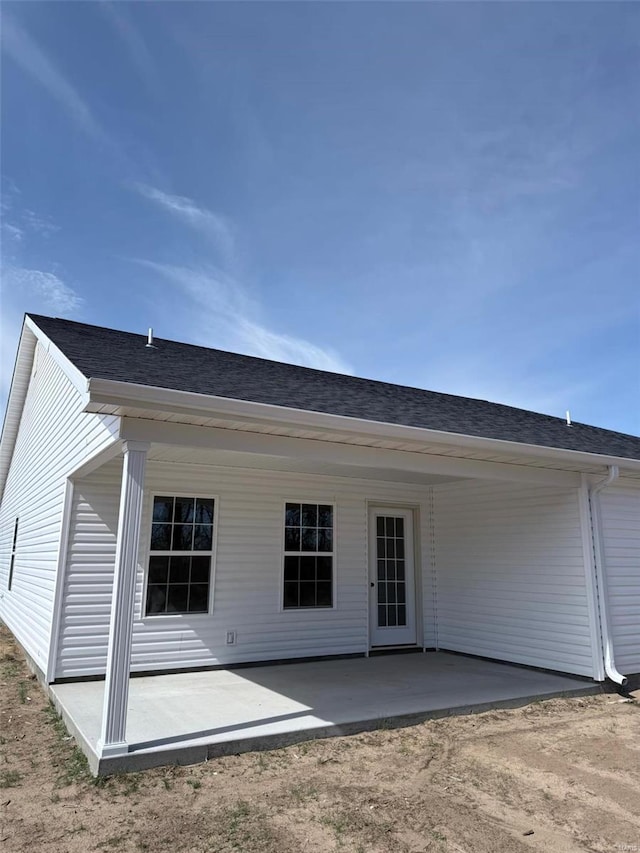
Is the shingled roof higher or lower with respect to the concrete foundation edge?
higher

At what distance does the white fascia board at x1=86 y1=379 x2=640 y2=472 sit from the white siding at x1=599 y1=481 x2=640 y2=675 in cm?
172

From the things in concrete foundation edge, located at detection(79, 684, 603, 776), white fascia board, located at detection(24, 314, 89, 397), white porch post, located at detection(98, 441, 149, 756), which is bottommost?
concrete foundation edge, located at detection(79, 684, 603, 776)

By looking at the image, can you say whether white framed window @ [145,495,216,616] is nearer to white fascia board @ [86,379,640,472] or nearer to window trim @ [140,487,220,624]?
window trim @ [140,487,220,624]

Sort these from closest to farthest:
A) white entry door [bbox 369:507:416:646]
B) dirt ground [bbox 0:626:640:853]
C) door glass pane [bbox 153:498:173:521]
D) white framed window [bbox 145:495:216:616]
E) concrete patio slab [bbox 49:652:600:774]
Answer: dirt ground [bbox 0:626:640:853] → concrete patio slab [bbox 49:652:600:774] → white framed window [bbox 145:495:216:616] → door glass pane [bbox 153:498:173:521] → white entry door [bbox 369:507:416:646]

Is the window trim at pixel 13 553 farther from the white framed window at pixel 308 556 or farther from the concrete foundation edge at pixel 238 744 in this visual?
the concrete foundation edge at pixel 238 744

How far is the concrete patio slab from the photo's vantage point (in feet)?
13.9

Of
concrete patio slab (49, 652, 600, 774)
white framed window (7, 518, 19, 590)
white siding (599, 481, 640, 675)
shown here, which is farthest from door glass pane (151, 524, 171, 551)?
white siding (599, 481, 640, 675)

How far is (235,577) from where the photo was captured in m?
7.40

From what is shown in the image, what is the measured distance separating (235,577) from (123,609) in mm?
3414

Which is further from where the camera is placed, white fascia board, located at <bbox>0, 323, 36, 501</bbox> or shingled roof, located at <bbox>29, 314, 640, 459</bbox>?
white fascia board, located at <bbox>0, 323, 36, 501</bbox>

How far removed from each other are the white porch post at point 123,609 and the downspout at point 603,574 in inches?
209

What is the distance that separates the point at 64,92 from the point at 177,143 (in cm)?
179

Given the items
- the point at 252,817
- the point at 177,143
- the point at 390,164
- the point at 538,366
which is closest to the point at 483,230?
the point at 390,164

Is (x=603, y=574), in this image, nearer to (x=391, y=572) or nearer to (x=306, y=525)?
(x=391, y=572)
